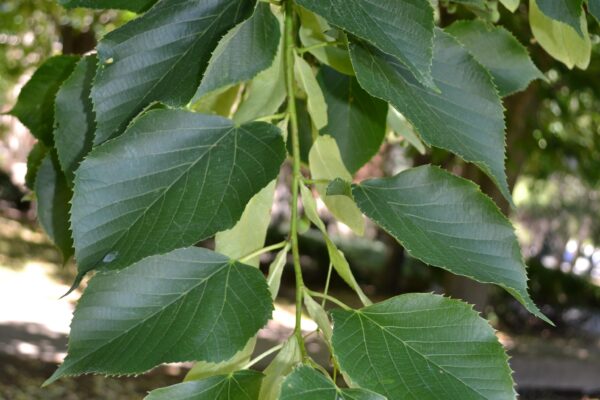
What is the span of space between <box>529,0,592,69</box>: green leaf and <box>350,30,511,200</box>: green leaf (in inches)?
10.0

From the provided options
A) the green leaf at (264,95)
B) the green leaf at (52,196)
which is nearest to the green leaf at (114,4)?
the green leaf at (264,95)

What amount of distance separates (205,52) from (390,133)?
0.76 metres

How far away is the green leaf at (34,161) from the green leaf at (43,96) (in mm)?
31

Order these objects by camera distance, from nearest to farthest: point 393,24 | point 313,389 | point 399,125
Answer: point 313,389 < point 393,24 < point 399,125

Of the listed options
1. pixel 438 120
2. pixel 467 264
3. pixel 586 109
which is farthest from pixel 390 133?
pixel 586 109

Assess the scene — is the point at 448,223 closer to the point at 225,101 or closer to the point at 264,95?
the point at 264,95

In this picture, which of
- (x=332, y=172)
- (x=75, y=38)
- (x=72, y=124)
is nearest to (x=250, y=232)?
(x=332, y=172)

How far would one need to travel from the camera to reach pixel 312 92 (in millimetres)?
1017

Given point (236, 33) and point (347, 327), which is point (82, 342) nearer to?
point (347, 327)

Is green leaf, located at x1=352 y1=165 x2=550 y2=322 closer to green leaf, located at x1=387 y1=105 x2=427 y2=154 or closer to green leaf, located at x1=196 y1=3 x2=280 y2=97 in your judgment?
green leaf, located at x1=196 y1=3 x2=280 y2=97

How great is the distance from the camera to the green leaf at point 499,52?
1106mm

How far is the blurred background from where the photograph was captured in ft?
18.8

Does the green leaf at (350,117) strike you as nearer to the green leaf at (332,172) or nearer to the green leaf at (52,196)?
the green leaf at (332,172)

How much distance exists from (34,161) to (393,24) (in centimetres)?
Answer: 65
